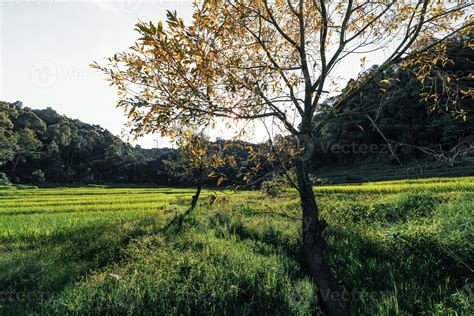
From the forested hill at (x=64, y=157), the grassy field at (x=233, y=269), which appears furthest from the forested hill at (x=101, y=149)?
the grassy field at (x=233, y=269)

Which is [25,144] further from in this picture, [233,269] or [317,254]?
[317,254]

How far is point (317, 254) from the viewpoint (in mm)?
3889

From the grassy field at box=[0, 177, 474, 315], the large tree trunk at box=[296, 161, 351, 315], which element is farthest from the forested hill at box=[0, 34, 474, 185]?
the large tree trunk at box=[296, 161, 351, 315]

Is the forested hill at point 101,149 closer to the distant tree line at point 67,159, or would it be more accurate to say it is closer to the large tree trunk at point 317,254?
the distant tree line at point 67,159

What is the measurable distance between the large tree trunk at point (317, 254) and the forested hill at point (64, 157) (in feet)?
195

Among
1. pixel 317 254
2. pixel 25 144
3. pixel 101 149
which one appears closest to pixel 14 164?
pixel 25 144

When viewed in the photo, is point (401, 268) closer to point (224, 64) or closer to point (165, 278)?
point (165, 278)

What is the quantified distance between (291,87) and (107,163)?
7329cm

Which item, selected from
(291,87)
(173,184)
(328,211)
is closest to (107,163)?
(173,184)

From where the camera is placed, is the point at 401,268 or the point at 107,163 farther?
the point at 107,163

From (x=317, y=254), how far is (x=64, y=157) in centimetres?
Result: 8145

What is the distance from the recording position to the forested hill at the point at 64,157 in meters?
56.3

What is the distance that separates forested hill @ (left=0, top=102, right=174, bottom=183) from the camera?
56.3 m

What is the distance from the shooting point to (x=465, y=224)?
610 cm
